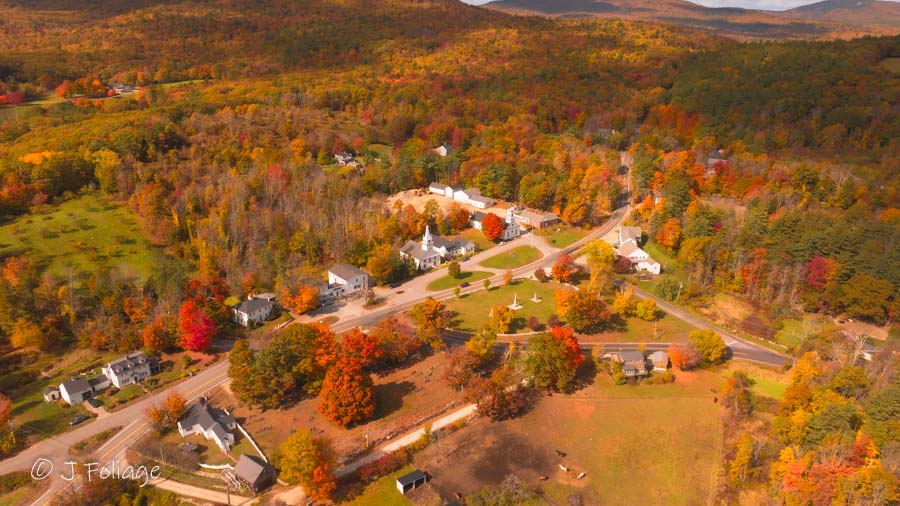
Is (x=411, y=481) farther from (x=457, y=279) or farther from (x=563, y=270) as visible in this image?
(x=563, y=270)

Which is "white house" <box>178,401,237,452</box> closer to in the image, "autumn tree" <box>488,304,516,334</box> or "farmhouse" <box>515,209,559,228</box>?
"autumn tree" <box>488,304,516,334</box>

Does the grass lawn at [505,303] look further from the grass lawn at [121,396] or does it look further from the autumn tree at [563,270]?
the grass lawn at [121,396]

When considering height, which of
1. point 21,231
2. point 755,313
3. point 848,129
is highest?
point 848,129

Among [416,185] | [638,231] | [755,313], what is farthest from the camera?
[416,185]

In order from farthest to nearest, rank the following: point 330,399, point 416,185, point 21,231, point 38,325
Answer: point 416,185 → point 21,231 → point 38,325 → point 330,399

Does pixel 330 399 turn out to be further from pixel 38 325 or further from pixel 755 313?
pixel 755 313

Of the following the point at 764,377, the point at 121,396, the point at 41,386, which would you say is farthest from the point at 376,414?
the point at 764,377

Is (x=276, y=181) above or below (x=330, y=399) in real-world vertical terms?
above

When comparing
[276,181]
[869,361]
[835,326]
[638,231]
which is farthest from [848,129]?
[276,181]
